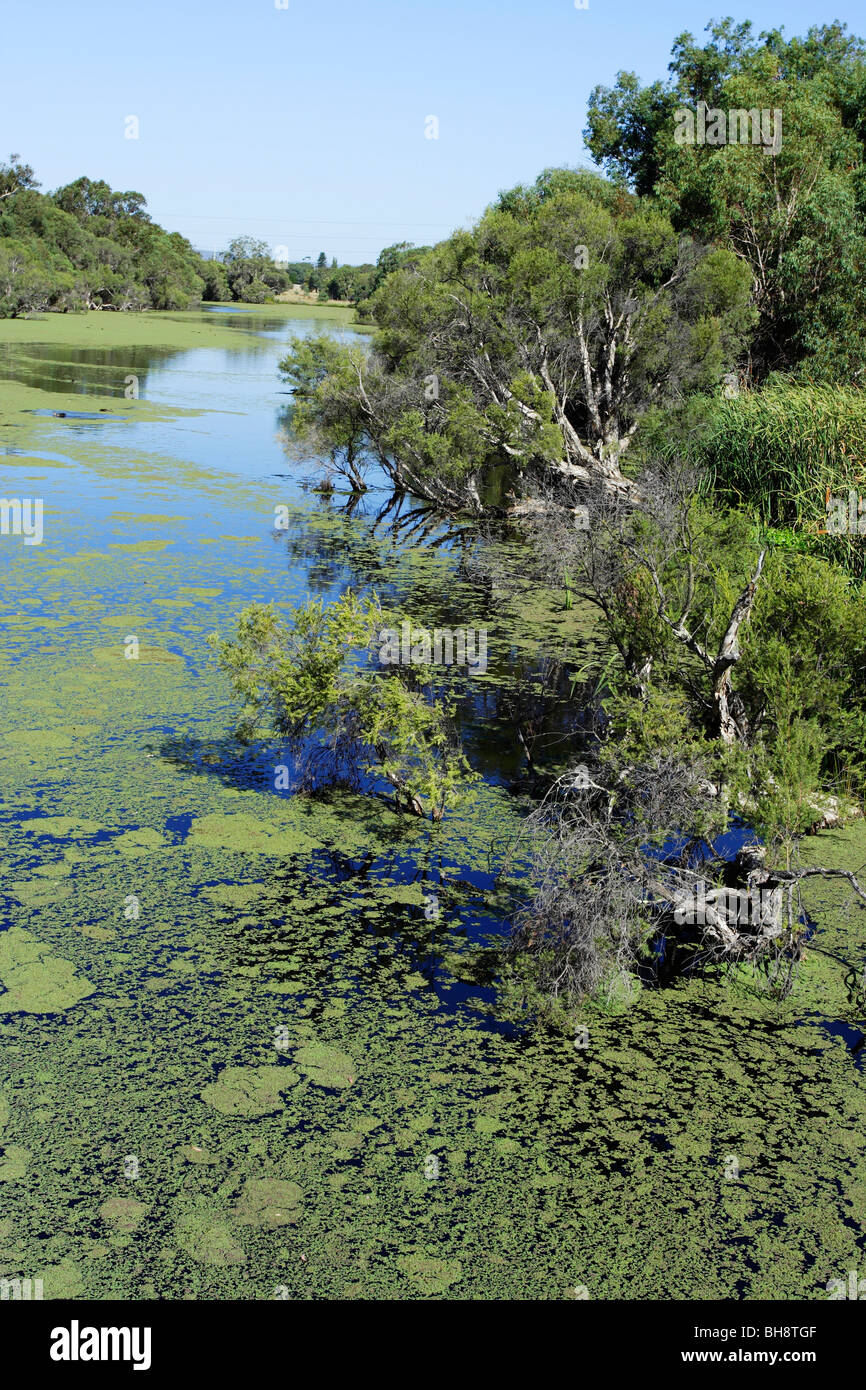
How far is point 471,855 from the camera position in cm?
943

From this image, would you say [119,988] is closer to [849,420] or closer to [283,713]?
[283,713]

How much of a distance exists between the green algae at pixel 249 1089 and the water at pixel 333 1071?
0.05 feet

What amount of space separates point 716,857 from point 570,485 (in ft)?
48.7

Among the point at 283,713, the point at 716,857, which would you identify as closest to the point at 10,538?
the point at 283,713

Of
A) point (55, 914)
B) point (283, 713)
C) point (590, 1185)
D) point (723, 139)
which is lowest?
point (590, 1185)

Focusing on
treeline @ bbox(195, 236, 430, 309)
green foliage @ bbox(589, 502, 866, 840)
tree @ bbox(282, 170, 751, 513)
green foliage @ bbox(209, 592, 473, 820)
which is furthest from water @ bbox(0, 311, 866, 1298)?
treeline @ bbox(195, 236, 430, 309)

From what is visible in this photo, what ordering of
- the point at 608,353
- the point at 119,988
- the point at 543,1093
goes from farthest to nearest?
the point at 608,353, the point at 119,988, the point at 543,1093

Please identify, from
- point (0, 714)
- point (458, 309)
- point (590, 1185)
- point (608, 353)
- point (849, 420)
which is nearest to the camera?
point (590, 1185)

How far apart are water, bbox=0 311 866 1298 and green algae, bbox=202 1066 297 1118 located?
1 cm

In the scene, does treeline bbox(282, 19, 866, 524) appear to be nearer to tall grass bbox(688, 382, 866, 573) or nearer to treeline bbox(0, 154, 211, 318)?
tall grass bbox(688, 382, 866, 573)

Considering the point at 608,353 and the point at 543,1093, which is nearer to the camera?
the point at 543,1093

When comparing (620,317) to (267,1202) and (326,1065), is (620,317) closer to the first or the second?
(326,1065)

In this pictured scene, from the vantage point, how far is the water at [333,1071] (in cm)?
539

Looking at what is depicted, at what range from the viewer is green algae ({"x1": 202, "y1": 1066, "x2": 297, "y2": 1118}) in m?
6.30
